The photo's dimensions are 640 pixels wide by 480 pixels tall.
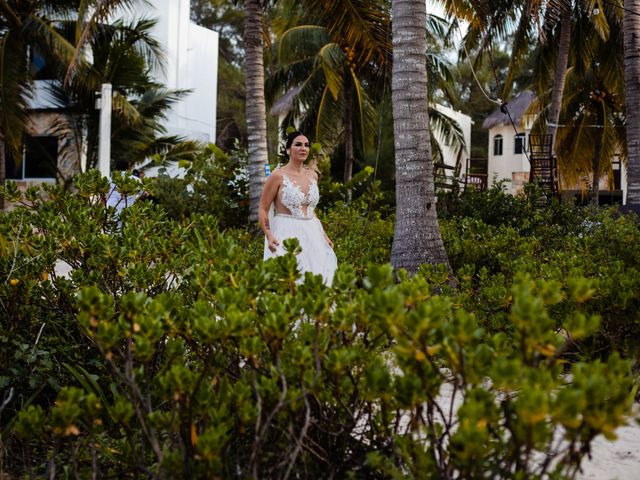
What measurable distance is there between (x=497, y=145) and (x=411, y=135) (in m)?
31.6

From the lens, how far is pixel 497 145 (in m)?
37.5

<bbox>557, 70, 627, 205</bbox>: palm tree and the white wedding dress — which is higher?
<bbox>557, 70, 627, 205</bbox>: palm tree

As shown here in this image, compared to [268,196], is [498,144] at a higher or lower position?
higher

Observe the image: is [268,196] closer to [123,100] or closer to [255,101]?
[255,101]

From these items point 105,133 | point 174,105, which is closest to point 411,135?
point 105,133

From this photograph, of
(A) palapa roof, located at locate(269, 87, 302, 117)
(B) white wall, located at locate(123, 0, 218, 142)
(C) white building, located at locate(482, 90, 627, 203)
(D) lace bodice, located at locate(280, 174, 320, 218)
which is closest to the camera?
(D) lace bodice, located at locate(280, 174, 320, 218)

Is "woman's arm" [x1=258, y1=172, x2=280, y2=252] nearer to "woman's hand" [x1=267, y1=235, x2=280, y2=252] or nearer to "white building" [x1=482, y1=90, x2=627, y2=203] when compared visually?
"woman's hand" [x1=267, y1=235, x2=280, y2=252]

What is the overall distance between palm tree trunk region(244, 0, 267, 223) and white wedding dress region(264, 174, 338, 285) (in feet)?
17.1

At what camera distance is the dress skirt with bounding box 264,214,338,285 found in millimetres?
6117

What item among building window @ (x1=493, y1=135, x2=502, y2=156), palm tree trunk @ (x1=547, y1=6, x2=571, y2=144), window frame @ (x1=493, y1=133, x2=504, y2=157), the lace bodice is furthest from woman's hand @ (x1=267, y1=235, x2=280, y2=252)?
building window @ (x1=493, y1=135, x2=502, y2=156)

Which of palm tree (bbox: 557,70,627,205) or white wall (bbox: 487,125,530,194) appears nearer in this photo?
palm tree (bbox: 557,70,627,205)

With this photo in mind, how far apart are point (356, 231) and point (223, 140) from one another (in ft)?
84.9

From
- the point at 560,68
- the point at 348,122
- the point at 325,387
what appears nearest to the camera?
the point at 325,387

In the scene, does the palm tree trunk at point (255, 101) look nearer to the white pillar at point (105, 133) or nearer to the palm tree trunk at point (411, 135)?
the white pillar at point (105, 133)
